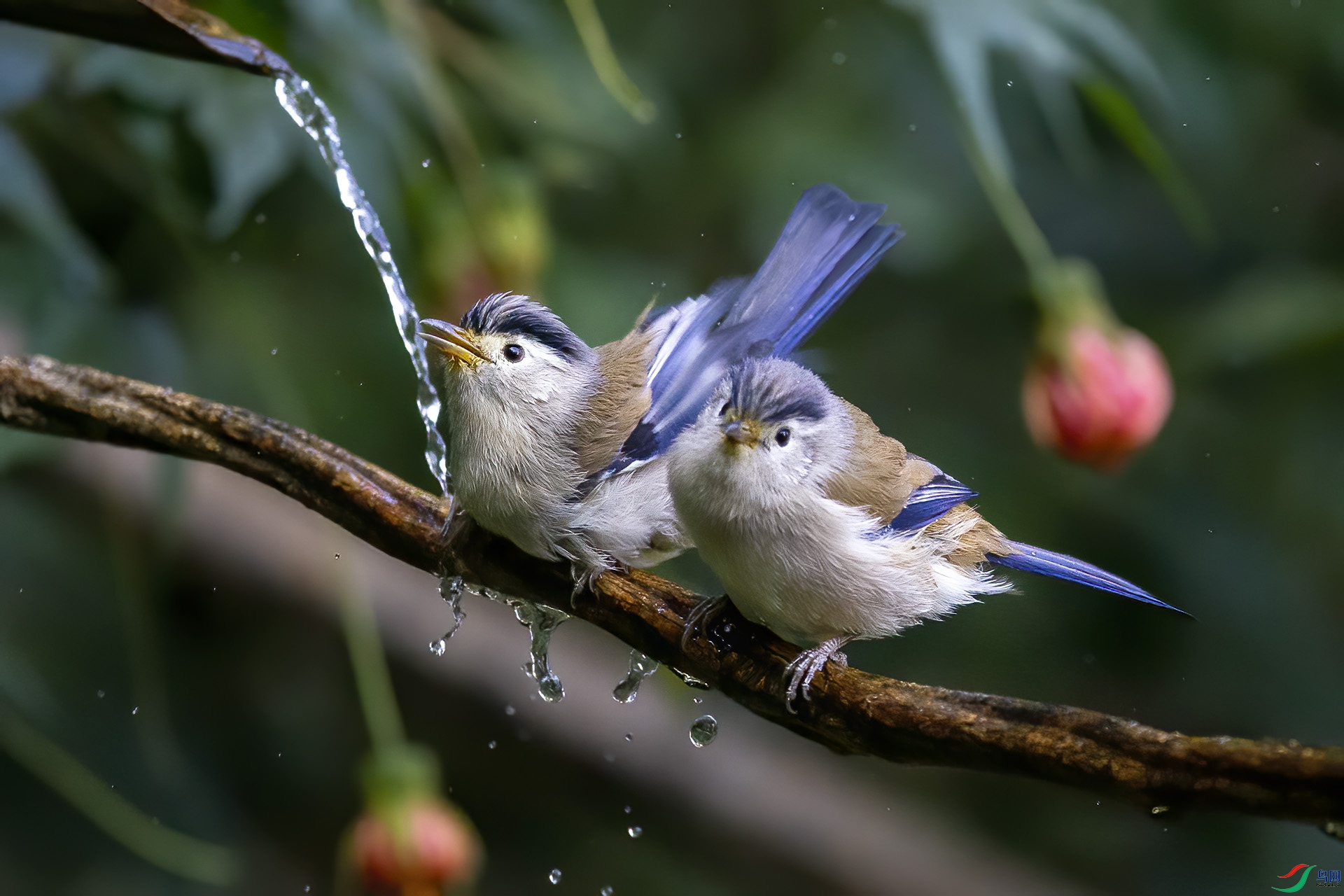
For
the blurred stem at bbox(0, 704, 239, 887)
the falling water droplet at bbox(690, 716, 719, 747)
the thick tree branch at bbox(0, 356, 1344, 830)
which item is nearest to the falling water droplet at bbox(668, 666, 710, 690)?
the thick tree branch at bbox(0, 356, 1344, 830)

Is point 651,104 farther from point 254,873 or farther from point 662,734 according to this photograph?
point 254,873

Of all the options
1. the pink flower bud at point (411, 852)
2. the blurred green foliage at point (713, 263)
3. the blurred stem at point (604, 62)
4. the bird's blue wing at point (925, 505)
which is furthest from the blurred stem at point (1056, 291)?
the pink flower bud at point (411, 852)

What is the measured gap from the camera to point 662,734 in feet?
7.66

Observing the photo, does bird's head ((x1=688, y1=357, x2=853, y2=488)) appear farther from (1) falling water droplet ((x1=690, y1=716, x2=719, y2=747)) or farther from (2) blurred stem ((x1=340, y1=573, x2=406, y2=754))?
(2) blurred stem ((x1=340, y1=573, x2=406, y2=754))

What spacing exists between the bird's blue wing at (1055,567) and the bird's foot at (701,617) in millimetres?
285

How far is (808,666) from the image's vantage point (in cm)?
96

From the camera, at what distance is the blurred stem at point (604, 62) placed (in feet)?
5.49

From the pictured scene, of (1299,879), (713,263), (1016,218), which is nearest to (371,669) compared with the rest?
(713,263)

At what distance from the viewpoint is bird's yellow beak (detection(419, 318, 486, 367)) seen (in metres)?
1.14

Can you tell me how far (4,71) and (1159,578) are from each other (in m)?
1.90

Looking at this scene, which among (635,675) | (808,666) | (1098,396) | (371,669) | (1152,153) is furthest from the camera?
(371,669)

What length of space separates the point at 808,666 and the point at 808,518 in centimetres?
14

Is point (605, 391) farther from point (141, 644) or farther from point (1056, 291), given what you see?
point (141, 644)

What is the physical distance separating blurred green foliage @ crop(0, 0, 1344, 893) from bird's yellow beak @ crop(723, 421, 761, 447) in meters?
0.46
